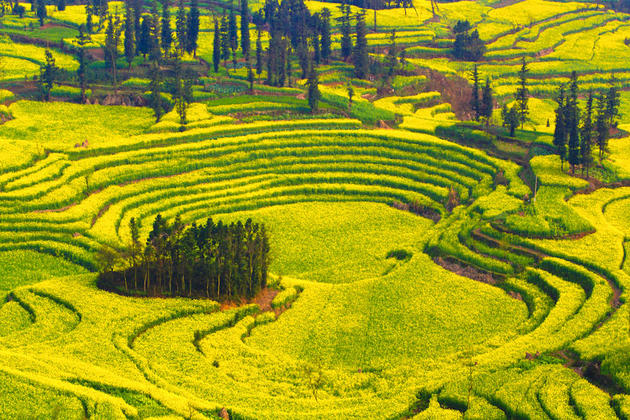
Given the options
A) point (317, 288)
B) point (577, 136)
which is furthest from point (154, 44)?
point (317, 288)

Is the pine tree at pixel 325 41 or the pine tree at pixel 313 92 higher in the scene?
the pine tree at pixel 325 41

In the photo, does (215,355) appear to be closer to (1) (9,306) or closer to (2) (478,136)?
(1) (9,306)

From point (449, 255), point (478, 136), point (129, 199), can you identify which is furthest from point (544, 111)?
point (129, 199)

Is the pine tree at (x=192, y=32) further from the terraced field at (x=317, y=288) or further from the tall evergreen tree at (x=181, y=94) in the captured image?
the terraced field at (x=317, y=288)

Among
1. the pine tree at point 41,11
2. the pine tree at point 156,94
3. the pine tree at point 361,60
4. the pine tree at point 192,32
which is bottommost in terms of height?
the pine tree at point 156,94

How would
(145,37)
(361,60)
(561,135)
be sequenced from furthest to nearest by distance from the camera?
(361,60)
(145,37)
(561,135)

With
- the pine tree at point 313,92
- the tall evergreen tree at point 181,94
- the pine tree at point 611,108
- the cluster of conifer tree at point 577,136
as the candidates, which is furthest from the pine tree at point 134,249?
the pine tree at point 611,108

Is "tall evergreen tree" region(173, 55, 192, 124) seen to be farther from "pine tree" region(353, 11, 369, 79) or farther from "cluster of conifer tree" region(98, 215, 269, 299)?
"cluster of conifer tree" region(98, 215, 269, 299)

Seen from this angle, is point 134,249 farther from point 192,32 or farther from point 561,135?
point 192,32
